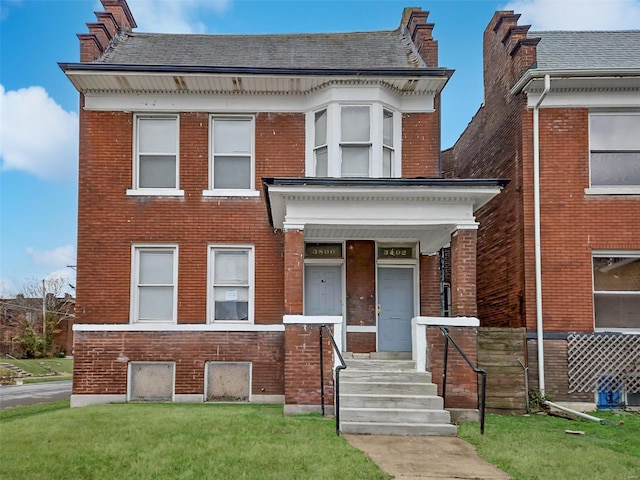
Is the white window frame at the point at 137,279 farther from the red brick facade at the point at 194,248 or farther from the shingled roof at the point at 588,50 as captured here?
the shingled roof at the point at 588,50

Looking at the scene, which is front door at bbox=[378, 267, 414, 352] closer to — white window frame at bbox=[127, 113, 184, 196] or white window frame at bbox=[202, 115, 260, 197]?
white window frame at bbox=[202, 115, 260, 197]

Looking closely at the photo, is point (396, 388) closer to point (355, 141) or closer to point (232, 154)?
point (355, 141)

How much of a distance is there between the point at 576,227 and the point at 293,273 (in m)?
6.20

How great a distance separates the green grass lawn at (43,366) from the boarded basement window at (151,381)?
69.5 feet

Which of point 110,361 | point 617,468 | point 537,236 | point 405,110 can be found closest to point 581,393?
point 537,236

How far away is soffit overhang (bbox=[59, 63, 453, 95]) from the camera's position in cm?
1130

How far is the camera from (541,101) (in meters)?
11.5

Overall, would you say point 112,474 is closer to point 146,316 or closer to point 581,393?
point 146,316

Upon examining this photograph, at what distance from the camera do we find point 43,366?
31.7 m

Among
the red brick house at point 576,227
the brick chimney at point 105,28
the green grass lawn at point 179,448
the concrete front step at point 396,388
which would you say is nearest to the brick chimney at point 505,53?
the red brick house at point 576,227

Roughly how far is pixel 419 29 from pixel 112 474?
438 inches

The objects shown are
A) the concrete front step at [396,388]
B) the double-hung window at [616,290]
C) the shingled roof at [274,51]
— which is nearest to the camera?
the concrete front step at [396,388]

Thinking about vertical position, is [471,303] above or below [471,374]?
above

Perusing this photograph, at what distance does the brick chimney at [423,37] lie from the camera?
40.8 ft
